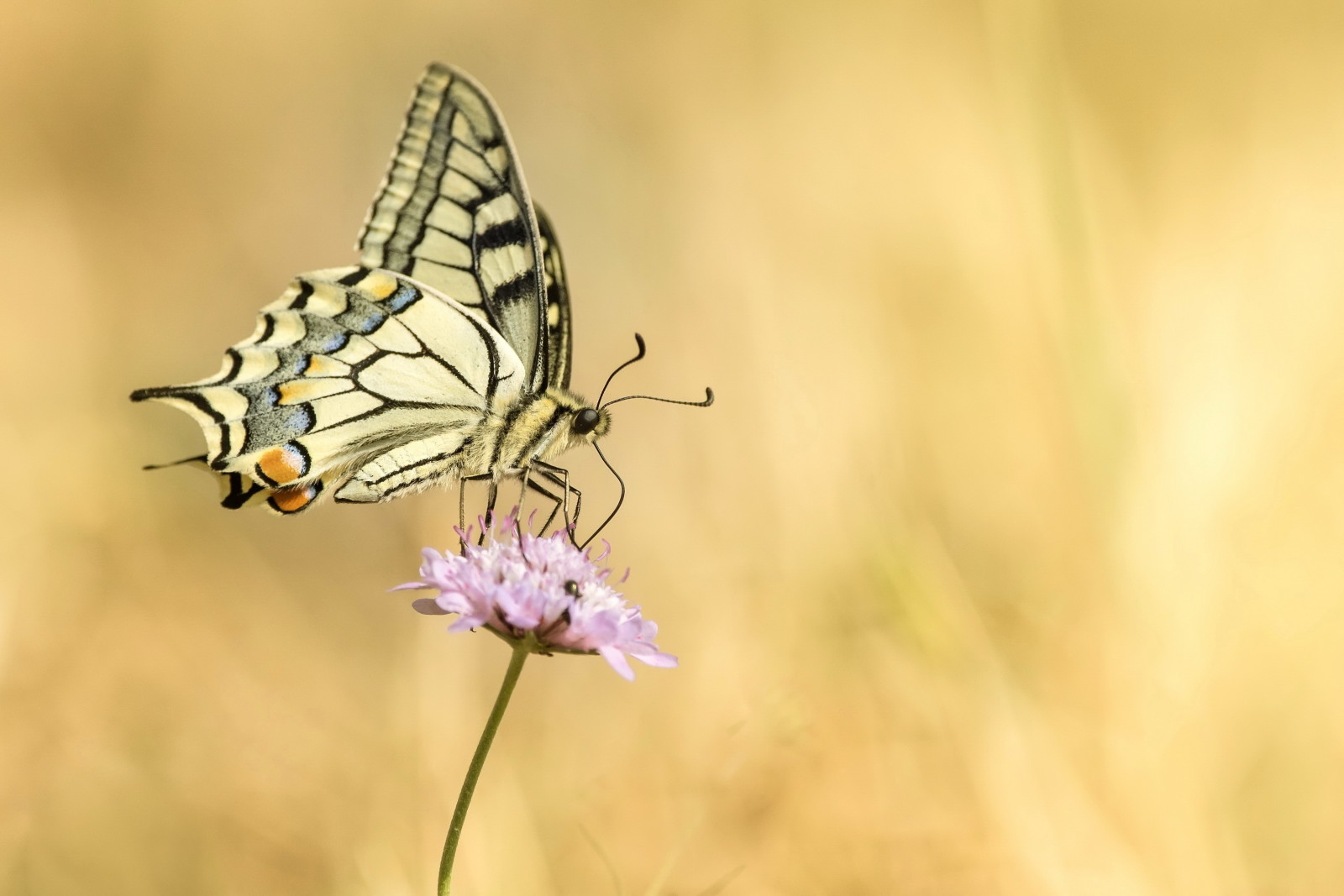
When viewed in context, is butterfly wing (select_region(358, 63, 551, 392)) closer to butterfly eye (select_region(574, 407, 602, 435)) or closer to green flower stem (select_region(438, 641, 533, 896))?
butterfly eye (select_region(574, 407, 602, 435))

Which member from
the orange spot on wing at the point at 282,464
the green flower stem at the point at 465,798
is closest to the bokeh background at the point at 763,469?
the green flower stem at the point at 465,798

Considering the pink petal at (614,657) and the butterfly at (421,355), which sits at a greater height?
the butterfly at (421,355)

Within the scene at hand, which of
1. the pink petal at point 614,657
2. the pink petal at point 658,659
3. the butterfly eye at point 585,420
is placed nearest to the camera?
the pink petal at point 614,657

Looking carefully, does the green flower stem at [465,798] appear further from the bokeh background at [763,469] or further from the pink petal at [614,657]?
the bokeh background at [763,469]

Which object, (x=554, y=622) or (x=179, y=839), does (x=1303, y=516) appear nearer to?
(x=554, y=622)

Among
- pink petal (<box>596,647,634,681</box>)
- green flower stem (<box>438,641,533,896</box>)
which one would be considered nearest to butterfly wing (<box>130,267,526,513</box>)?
pink petal (<box>596,647,634,681</box>)

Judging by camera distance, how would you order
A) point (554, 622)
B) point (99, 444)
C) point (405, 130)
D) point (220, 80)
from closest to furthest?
point (554, 622)
point (405, 130)
point (99, 444)
point (220, 80)

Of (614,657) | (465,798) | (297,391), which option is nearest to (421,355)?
(297,391)

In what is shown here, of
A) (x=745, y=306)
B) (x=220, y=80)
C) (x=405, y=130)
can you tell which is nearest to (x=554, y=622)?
(x=405, y=130)
